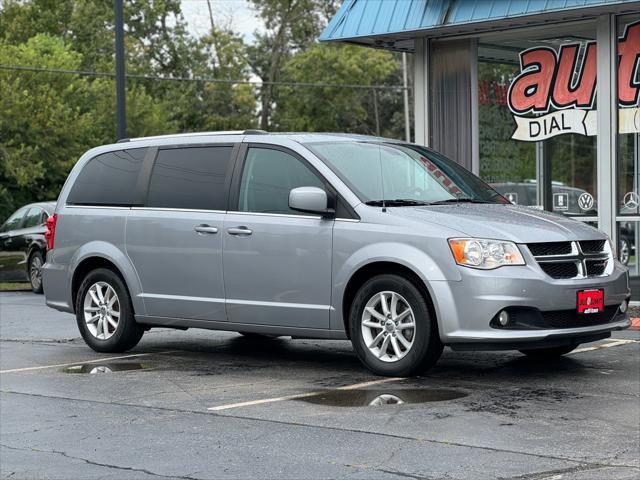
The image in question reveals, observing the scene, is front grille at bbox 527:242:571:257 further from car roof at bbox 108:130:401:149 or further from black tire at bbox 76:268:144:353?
black tire at bbox 76:268:144:353

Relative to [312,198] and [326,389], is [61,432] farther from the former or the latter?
[312,198]

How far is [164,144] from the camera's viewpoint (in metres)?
10.6

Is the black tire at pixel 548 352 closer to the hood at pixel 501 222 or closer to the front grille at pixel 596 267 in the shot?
the front grille at pixel 596 267

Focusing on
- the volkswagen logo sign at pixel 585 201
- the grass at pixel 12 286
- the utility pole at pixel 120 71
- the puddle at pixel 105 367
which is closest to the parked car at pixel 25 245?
the grass at pixel 12 286

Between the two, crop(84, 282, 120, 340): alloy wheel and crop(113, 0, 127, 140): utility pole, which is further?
crop(113, 0, 127, 140): utility pole

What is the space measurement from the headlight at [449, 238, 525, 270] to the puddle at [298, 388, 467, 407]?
0.94 meters

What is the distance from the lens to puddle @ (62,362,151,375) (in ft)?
32.1

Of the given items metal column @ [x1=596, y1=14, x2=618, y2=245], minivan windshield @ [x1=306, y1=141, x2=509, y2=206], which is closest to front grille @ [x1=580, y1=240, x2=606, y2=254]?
minivan windshield @ [x1=306, y1=141, x2=509, y2=206]

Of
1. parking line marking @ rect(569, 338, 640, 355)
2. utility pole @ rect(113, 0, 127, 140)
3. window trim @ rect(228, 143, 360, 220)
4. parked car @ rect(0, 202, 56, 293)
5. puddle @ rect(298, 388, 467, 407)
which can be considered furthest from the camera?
utility pole @ rect(113, 0, 127, 140)

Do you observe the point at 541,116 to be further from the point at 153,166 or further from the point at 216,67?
the point at 216,67

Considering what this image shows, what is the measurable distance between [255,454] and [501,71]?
10.0m

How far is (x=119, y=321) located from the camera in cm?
1066

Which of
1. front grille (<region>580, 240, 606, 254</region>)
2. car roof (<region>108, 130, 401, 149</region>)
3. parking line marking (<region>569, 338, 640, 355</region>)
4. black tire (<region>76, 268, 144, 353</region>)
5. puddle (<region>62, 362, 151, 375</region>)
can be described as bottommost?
parking line marking (<region>569, 338, 640, 355</region>)

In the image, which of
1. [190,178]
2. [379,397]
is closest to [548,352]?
[379,397]
